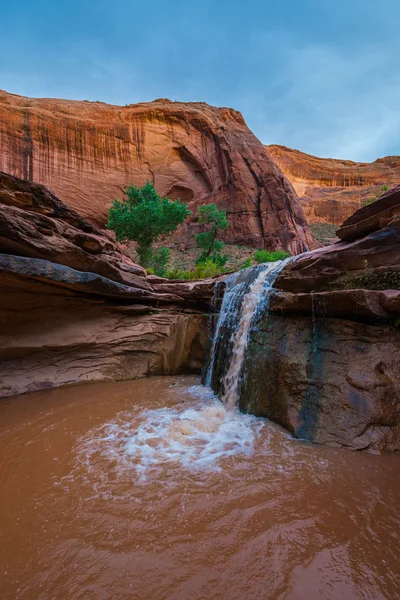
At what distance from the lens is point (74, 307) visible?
22.5 ft

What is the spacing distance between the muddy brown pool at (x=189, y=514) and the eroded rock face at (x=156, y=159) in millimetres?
21545

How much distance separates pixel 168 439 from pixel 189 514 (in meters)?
1.46

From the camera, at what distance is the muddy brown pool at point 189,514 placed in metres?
1.90

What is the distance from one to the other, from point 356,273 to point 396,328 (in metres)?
1.29

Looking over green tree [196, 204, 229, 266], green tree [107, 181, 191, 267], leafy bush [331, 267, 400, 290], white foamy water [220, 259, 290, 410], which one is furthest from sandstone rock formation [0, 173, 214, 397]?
green tree [196, 204, 229, 266]

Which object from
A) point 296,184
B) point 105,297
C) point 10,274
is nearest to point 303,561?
point 10,274

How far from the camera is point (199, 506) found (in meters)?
2.68

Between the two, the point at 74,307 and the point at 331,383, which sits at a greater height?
the point at 74,307

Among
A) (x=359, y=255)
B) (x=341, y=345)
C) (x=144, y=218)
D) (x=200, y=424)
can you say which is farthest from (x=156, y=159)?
(x=200, y=424)

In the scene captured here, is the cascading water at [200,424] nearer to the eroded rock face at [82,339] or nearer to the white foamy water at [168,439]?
the white foamy water at [168,439]

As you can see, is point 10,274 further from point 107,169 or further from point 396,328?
point 107,169

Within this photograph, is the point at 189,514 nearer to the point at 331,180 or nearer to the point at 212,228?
the point at 212,228

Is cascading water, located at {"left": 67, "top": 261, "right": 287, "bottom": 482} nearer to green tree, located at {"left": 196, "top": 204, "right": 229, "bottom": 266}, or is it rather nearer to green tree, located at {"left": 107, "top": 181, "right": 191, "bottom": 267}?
green tree, located at {"left": 107, "top": 181, "right": 191, "bottom": 267}

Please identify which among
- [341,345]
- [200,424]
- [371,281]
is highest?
[371,281]
